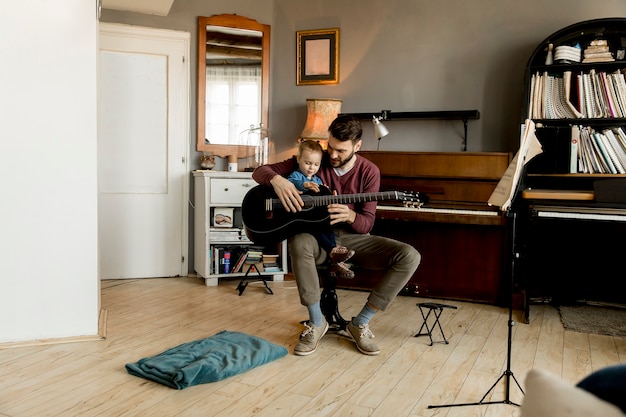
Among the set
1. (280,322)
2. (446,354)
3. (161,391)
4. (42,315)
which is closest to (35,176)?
(42,315)

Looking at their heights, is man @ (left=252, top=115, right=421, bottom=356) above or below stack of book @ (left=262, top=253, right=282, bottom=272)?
above

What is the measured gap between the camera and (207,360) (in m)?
2.63

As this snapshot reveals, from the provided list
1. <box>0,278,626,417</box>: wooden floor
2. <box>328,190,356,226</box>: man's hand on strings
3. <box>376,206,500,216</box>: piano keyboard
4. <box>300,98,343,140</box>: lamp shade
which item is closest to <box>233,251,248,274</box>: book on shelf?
<box>0,278,626,417</box>: wooden floor

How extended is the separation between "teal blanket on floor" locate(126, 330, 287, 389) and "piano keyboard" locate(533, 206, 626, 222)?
5.82 feet

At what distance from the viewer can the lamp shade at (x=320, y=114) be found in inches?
183

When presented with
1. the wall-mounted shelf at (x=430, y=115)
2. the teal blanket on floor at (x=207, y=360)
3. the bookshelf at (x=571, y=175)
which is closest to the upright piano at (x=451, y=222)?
the bookshelf at (x=571, y=175)

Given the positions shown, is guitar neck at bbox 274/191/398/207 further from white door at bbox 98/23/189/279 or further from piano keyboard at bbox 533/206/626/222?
white door at bbox 98/23/189/279

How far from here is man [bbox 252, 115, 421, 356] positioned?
304 cm

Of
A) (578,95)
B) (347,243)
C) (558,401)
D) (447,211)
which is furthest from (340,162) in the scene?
(558,401)

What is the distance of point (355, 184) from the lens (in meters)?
3.21

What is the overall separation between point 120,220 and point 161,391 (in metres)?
2.57

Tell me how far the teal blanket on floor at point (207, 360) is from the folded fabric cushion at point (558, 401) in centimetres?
177

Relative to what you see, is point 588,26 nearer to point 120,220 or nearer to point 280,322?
point 280,322

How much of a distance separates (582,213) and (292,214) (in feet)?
5.66
